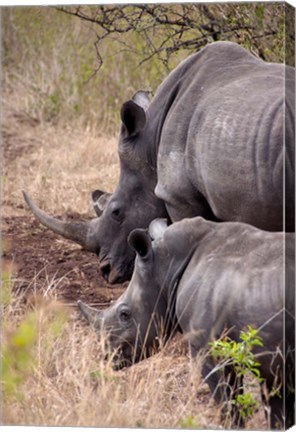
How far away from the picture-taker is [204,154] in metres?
8.52

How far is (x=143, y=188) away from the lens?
969 centimetres

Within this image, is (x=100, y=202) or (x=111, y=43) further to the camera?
(x=100, y=202)

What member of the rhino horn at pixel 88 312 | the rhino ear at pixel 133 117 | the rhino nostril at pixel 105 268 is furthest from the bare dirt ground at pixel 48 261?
the rhino ear at pixel 133 117

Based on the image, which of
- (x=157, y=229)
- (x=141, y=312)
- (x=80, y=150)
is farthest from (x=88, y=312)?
(x=80, y=150)

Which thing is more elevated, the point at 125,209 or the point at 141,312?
the point at 125,209

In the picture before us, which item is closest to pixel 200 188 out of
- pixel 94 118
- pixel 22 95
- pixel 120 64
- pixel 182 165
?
pixel 182 165

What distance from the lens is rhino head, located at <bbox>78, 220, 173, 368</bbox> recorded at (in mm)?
7715

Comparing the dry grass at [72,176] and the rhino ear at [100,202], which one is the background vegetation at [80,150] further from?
the rhino ear at [100,202]

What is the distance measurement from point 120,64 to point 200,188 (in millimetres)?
1666

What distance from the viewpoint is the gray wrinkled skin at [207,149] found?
7.93 meters

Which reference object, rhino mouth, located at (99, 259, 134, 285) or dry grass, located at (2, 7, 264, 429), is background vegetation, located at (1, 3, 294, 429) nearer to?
dry grass, located at (2, 7, 264, 429)

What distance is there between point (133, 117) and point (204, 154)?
1.20 meters

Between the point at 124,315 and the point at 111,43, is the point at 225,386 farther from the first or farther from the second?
the point at 111,43

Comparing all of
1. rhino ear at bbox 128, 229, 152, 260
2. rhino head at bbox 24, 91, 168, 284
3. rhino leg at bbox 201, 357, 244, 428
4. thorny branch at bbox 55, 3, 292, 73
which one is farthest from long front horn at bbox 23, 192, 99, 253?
rhino leg at bbox 201, 357, 244, 428
